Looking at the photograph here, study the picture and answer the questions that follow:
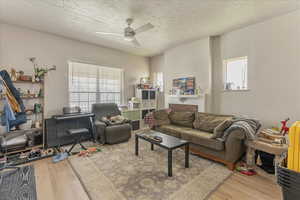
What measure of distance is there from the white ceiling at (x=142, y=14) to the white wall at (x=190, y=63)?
0.51 m

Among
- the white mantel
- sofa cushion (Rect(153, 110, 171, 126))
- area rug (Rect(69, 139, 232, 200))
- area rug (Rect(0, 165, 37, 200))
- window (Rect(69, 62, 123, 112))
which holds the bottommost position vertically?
area rug (Rect(0, 165, 37, 200))

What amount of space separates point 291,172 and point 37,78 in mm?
4247

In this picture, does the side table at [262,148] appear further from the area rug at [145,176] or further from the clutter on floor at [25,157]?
the clutter on floor at [25,157]

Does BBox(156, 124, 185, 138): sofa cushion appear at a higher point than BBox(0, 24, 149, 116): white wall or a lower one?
lower

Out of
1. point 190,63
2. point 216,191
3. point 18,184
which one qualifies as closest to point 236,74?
point 190,63

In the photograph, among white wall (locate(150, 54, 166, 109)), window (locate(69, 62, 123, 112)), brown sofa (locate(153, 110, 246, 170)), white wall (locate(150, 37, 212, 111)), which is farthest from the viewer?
white wall (locate(150, 54, 166, 109))

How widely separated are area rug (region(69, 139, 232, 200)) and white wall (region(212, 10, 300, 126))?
6.09 feet

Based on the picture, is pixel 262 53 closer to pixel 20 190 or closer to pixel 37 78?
pixel 20 190

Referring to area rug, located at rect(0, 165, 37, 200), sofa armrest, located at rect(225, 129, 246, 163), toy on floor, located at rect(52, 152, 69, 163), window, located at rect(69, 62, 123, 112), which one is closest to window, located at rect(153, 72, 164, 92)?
window, located at rect(69, 62, 123, 112)

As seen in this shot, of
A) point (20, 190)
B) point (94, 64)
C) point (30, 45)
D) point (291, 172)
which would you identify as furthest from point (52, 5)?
point (291, 172)

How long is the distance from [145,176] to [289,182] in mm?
1998

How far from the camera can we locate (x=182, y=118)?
3.68m

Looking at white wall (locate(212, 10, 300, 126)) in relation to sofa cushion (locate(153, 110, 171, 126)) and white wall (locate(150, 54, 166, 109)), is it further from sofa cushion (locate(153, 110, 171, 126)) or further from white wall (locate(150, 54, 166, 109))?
white wall (locate(150, 54, 166, 109))

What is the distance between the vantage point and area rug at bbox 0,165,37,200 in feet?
5.72
